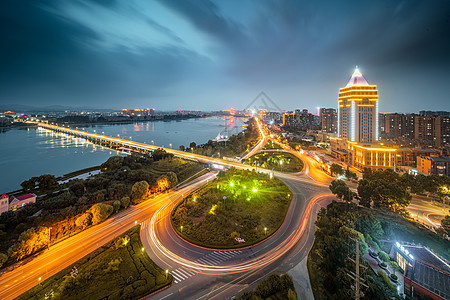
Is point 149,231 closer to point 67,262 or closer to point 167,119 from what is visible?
point 67,262

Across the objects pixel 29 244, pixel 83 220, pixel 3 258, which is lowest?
pixel 3 258

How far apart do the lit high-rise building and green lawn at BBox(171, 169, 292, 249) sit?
1234 centimetres

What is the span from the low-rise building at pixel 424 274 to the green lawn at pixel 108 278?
24.5 ft

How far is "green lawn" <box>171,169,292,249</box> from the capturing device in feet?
30.5

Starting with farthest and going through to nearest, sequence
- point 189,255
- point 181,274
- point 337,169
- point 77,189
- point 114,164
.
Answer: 1. point 114,164
2. point 337,169
3. point 77,189
4. point 189,255
5. point 181,274

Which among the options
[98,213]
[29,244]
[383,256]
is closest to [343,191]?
[383,256]

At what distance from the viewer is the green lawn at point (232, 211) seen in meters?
9.28

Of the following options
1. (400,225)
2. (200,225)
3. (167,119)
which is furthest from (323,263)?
(167,119)

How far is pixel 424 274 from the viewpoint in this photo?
600 centimetres

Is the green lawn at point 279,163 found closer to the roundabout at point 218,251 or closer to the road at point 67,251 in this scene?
the roundabout at point 218,251

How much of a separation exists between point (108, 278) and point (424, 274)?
32.8ft

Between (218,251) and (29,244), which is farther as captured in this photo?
(218,251)

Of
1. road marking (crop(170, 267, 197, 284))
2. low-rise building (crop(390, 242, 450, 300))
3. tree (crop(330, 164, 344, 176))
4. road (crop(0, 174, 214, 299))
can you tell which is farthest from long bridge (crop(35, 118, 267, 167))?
low-rise building (crop(390, 242, 450, 300))

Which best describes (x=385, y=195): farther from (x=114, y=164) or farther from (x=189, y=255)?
(x=114, y=164)
